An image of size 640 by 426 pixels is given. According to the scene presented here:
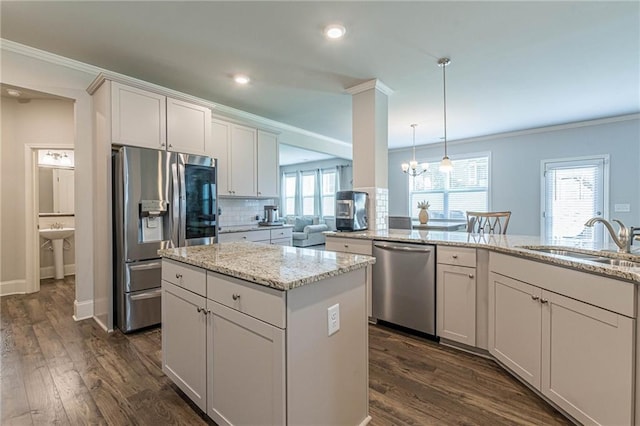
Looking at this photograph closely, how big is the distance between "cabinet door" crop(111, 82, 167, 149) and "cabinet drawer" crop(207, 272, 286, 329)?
2.19 meters

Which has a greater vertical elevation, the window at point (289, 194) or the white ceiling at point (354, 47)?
the white ceiling at point (354, 47)

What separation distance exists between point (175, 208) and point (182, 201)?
106mm

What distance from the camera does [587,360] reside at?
1.53 m

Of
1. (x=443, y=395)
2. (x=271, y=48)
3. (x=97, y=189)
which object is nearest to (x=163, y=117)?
(x=97, y=189)

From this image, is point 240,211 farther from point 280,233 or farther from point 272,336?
point 272,336

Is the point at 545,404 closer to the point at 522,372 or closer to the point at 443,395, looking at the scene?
the point at 522,372

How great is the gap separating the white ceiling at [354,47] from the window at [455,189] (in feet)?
7.86

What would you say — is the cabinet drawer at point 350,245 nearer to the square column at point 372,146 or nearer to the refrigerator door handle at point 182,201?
the square column at point 372,146

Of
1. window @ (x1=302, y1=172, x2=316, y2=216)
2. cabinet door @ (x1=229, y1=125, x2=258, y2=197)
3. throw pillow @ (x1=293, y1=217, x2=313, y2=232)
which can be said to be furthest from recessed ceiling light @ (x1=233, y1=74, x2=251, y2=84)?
window @ (x1=302, y1=172, x2=316, y2=216)

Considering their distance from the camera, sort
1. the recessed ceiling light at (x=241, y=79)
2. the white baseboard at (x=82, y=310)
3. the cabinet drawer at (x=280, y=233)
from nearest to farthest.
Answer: the white baseboard at (x=82, y=310) → the recessed ceiling light at (x=241, y=79) → the cabinet drawer at (x=280, y=233)

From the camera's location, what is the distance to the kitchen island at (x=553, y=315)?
4.55 ft

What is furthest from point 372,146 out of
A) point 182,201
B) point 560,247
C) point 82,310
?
point 82,310

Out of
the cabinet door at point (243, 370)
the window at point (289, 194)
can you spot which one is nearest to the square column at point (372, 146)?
the cabinet door at point (243, 370)

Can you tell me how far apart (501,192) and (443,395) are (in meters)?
5.57
